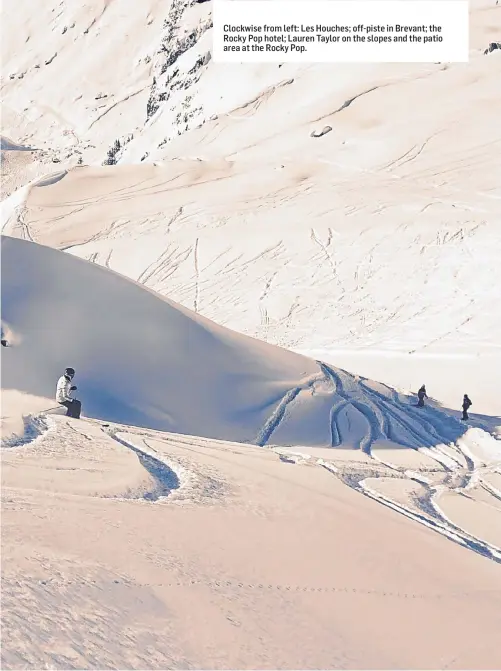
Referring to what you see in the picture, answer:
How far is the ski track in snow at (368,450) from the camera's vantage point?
5496mm

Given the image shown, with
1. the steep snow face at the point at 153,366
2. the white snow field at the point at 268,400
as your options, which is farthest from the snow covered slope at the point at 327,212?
the steep snow face at the point at 153,366

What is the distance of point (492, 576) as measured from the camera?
4.81 m

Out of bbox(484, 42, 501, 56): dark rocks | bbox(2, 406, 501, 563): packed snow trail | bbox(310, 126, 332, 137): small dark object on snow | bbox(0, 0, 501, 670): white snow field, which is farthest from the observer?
bbox(484, 42, 501, 56): dark rocks

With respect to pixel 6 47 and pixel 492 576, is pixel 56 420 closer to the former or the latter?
pixel 492 576

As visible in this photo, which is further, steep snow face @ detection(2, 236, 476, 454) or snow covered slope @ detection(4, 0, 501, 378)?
snow covered slope @ detection(4, 0, 501, 378)

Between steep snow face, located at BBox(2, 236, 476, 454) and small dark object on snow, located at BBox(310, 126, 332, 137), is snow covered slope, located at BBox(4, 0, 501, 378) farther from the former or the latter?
steep snow face, located at BBox(2, 236, 476, 454)

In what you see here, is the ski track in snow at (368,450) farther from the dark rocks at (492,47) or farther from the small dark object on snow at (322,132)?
the dark rocks at (492,47)

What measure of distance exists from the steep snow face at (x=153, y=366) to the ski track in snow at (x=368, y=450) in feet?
0.21

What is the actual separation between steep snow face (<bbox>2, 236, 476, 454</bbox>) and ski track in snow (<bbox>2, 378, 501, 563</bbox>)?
6 centimetres

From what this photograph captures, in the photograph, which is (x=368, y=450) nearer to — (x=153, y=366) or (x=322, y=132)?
(x=153, y=366)

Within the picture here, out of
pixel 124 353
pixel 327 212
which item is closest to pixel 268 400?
pixel 124 353

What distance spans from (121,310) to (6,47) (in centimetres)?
8345

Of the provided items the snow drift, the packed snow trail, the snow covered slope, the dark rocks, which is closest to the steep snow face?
the snow drift

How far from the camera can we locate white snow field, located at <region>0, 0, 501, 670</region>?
324 centimetres
